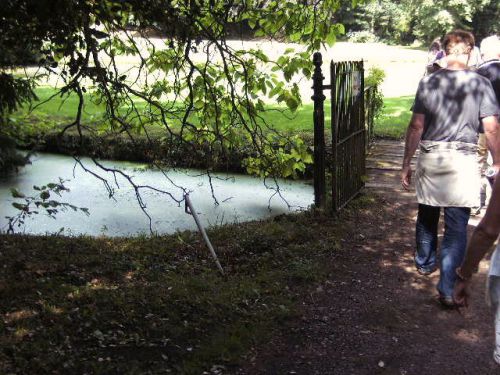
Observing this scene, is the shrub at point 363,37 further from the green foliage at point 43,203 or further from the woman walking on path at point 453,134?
the woman walking on path at point 453,134

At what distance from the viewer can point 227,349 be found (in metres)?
3.36

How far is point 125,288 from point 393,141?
7213 millimetres

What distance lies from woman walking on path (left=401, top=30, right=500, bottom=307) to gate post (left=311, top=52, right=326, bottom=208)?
1.71 m

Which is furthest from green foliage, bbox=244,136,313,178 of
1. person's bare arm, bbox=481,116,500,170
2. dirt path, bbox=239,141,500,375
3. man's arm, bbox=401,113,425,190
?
person's bare arm, bbox=481,116,500,170

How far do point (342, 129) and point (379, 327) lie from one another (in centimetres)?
277

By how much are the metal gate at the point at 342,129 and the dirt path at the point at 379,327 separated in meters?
0.93

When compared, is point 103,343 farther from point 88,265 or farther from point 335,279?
point 335,279

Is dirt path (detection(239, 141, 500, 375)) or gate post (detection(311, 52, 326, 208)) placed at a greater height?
gate post (detection(311, 52, 326, 208))

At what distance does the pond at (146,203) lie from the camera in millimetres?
8078

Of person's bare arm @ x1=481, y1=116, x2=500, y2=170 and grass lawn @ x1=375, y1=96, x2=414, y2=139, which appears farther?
grass lawn @ x1=375, y1=96, x2=414, y2=139

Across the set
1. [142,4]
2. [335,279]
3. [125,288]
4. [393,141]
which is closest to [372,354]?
[335,279]

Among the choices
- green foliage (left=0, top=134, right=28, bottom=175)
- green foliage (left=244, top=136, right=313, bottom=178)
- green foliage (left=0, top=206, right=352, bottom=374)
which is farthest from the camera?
green foliage (left=0, top=134, right=28, bottom=175)

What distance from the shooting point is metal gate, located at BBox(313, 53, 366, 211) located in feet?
18.7

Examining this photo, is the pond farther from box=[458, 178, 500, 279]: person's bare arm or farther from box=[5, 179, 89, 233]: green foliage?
box=[458, 178, 500, 279]: person's bare arm
